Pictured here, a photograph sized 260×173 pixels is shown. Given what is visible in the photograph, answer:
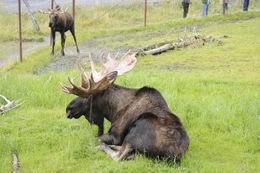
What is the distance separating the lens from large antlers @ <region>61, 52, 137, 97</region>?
6527mm

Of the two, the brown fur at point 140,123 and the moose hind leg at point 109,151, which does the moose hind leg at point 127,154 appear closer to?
Result: the brown fur at point 140,123

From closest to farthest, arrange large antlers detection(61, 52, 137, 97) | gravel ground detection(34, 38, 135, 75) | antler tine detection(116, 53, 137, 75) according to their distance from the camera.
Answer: large antlers detection(61, 52, 137, 97), antler tine detection(116, 53, 137, 75), gravel ground detection(34, 38, 135, 75)

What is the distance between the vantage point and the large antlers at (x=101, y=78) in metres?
6.53

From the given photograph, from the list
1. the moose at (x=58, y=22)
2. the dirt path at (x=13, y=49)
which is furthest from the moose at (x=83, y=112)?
the moose at (x=58, y=22)

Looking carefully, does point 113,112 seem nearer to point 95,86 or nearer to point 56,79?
point 95,86

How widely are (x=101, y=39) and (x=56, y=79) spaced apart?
1134 centimetres

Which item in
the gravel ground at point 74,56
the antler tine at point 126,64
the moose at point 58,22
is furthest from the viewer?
the moose at point 58,22

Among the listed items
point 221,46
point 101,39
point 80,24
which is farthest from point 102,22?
point 221,46

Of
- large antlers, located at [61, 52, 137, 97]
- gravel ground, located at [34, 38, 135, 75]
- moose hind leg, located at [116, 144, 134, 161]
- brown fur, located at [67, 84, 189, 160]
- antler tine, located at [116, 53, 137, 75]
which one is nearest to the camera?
brown fur, located at [67, 84, 189, 160]

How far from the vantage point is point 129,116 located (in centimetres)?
640

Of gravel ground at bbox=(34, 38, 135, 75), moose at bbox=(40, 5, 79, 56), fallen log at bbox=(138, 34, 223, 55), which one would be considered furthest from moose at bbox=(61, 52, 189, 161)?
moose at bbox=(40, 5, 79, 56)

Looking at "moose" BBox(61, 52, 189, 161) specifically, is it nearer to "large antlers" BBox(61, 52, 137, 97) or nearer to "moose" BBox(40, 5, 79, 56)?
"large antlers" BBox(61, 52, 137, 97)

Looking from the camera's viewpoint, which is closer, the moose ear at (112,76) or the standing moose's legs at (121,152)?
the standing moose's legs at (121,152)

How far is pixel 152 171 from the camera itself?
5.68m
